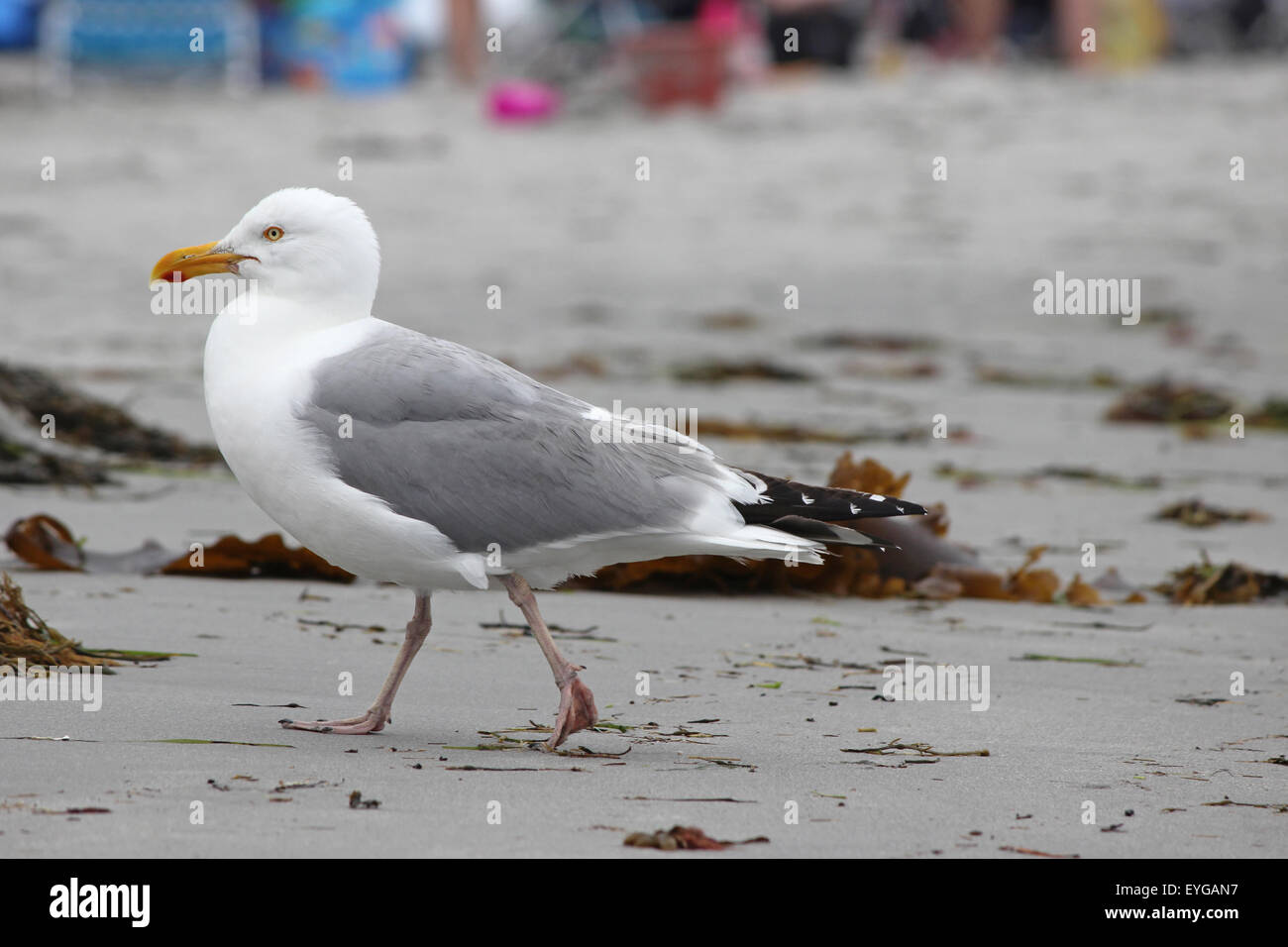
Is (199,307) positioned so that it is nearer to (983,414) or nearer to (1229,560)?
(983,414)

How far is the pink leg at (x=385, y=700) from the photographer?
12.5 feet

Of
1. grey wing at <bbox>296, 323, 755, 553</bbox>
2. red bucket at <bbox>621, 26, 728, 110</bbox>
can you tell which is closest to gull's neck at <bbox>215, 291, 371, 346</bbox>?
grey wing at <bbox>296, 323, 755, 553</bbox>

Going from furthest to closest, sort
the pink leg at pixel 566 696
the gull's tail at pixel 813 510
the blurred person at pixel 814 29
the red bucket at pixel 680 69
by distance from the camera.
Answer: the blurred person at pixel 814 29, the red bucket at pixel 680 69, the gull's tail at pixel 813 510, the pink leg at pixel 566 696

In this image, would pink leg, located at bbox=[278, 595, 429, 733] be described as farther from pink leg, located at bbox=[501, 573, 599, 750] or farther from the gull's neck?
the gull's neck

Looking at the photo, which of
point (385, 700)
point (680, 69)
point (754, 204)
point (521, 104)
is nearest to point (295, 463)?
point (385, 700)

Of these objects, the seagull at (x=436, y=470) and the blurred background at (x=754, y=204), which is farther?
the blurred background at (x=754, y=204)

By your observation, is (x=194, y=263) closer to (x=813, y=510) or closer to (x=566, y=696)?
(x=566, y=696)

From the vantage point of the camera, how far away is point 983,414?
857 centimetres

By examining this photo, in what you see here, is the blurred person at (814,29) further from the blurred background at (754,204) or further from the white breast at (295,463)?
the white breast at (295,463)

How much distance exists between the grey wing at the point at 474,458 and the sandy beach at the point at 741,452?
441 mm

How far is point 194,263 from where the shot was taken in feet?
13.7

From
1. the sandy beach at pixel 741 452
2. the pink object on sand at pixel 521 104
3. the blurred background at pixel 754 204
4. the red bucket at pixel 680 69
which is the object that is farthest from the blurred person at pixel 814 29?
the pink object on sand at pixel 521 104

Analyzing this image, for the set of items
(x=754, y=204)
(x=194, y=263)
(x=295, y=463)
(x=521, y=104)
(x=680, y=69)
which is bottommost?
(x=295, y=463)

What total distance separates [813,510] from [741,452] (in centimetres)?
340
